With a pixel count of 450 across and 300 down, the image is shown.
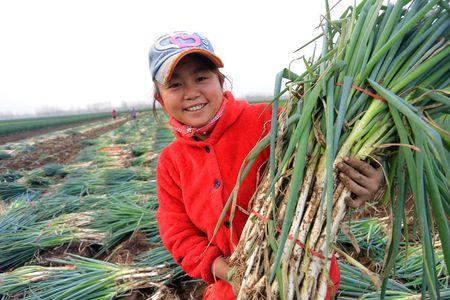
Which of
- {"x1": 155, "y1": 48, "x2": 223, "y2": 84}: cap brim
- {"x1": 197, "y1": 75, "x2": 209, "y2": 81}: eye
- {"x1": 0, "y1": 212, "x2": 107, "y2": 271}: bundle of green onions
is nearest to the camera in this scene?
{"x1": 155, "y1": 48, "x2": 223, "y2": 84}: cap brim

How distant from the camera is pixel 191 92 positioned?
51.1 inches

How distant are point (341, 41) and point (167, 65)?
0.61 meters

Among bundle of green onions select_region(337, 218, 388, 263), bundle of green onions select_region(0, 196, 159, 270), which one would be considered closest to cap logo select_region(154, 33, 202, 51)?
bundle of green onions select_region(337, 218, 388, 263)

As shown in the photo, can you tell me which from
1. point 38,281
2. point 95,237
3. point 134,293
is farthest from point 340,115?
point 95,237

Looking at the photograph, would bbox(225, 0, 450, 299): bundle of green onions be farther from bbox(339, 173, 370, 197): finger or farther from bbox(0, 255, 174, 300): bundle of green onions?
bbox(0, 255, 174, 300): bundle of green onions

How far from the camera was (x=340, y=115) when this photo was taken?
2.67ft

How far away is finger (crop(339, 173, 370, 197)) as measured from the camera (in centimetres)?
84

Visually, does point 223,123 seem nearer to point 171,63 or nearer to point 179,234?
point 171,63

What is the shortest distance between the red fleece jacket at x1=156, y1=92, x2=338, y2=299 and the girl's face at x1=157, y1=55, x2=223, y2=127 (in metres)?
0.10

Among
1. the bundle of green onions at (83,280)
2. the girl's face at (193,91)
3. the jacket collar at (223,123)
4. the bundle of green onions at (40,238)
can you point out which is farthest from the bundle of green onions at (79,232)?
A: the girl's face at (193,91)

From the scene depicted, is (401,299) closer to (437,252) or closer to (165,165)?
(437,252)

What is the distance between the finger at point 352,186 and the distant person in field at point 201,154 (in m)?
0.44

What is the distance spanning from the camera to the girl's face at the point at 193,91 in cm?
130

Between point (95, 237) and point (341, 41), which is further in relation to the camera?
point (95, 237)
